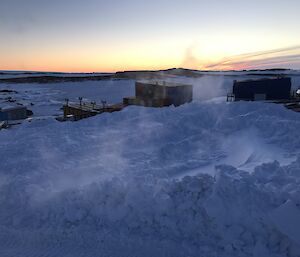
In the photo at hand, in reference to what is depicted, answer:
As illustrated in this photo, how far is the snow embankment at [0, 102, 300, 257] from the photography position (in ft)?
20.0

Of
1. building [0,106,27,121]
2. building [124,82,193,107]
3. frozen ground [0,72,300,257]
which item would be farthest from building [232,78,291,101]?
building [0,106,27,121]

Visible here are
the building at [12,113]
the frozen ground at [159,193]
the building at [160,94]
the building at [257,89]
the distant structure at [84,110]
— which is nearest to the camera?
the frozen ground at [159,193]

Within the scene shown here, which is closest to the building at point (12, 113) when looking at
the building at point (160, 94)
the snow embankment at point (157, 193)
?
the building at point (160, 94)

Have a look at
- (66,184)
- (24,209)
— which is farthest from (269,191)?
(24,209)

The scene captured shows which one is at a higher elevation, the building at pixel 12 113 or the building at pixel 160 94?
the building at pixel 160 94

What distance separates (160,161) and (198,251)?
12.7ft

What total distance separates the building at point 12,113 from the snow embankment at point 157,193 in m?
20.2

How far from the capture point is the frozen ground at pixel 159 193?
20.0 ft

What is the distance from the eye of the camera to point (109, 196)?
743 cm

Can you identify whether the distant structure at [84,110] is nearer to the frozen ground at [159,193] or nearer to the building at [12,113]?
the building at [12,113]

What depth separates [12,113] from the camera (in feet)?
100

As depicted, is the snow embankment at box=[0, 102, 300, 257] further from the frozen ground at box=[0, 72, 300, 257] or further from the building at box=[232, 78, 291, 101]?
the building at box=[232, 78, 291, 101]

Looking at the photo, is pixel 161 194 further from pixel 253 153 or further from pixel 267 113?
pixel 267 113

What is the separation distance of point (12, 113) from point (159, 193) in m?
27.1
